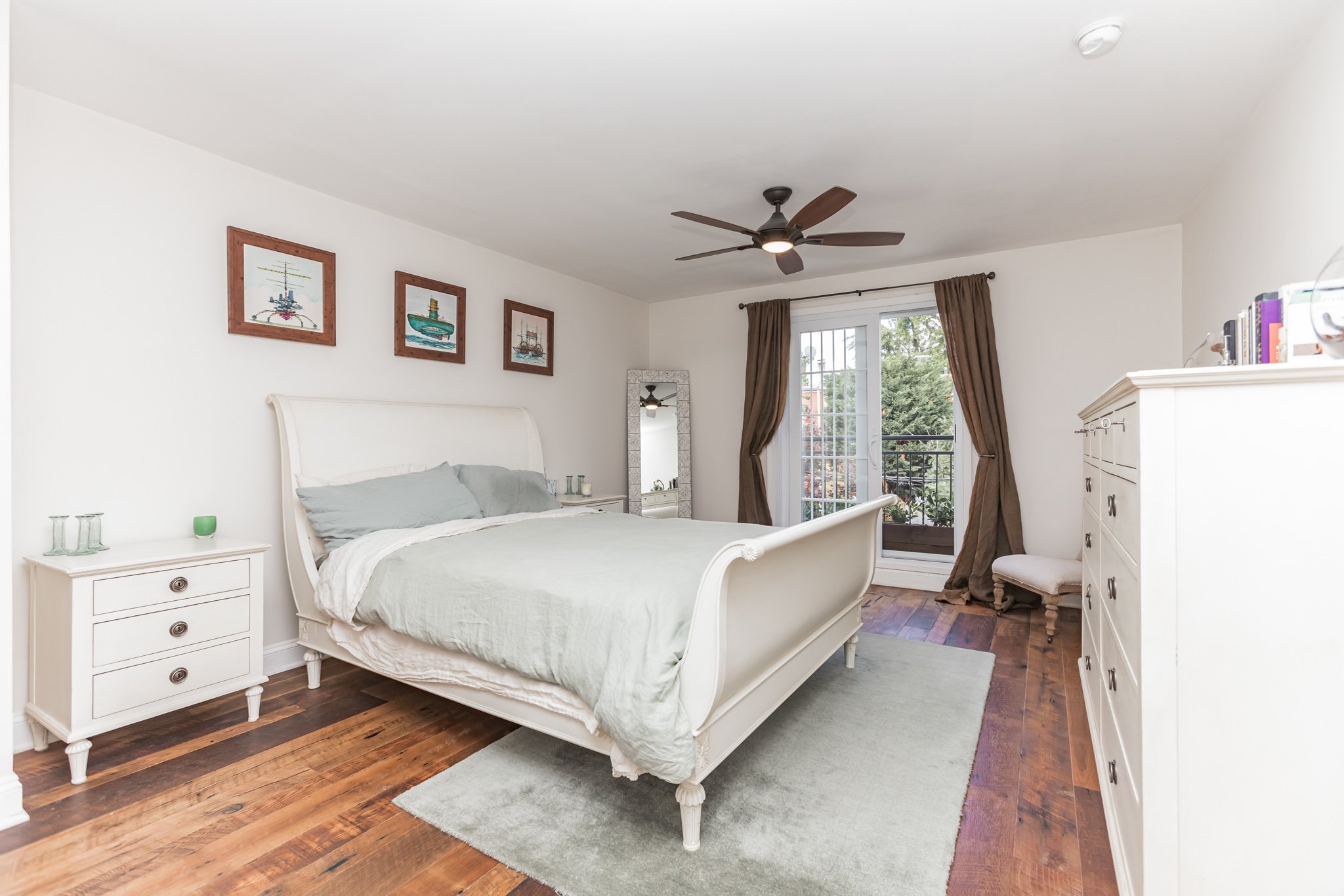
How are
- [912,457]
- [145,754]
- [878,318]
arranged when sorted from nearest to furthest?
[145,754], [878,318], [912,457]

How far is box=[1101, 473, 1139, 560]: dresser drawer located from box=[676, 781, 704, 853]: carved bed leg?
126 centimetres

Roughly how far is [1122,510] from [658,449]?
4144 millimetres

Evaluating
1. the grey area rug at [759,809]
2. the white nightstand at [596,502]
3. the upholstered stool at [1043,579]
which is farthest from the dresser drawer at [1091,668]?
the white nightstand at [596,502]

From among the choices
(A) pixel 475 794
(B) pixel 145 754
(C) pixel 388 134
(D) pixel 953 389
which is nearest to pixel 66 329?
(C) pixel 388 134

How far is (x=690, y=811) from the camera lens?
69.3 inches

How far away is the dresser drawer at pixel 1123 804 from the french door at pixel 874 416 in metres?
3.01

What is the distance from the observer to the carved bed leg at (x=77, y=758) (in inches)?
81.8

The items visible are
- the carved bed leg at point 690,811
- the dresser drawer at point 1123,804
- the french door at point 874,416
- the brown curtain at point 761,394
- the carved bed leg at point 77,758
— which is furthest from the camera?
the brown curtain at point 761,394

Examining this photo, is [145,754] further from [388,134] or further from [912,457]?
[912,457]

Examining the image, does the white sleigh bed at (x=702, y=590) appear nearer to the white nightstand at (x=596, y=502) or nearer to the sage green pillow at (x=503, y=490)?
the sage green pillow at (x=503, y=490)

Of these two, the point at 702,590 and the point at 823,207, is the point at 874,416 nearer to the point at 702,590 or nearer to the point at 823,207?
the point at 823,207

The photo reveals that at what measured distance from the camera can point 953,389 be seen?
4.64 meters

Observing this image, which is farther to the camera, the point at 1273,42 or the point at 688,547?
the point at 688,547

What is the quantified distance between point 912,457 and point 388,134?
15.1 ft
